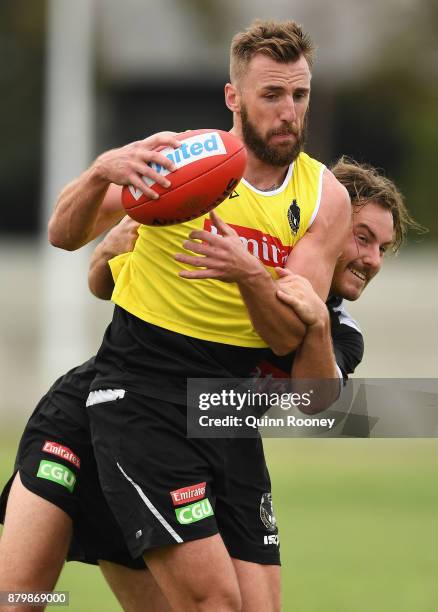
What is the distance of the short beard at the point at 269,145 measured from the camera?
562 centimetres

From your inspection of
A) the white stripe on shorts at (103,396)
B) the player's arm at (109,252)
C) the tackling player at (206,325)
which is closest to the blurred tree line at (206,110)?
the player's arm at (109,252)

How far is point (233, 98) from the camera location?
5770mm

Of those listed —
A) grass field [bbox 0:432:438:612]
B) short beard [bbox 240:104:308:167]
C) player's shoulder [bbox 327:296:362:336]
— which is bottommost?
grass field [bbox 0:432:438:612]

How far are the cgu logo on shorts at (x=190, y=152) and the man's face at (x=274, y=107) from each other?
14.0 inches

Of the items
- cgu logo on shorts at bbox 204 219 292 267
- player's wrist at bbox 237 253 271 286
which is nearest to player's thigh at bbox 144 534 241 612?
player's wrist at bbox 237 253 271 286

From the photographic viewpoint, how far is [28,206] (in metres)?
31.2

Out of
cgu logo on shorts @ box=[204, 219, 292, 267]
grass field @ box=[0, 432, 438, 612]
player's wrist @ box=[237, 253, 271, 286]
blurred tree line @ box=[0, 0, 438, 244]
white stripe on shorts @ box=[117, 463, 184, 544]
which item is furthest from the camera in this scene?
blurred tree line @ box=[0, 0, 438, 244]

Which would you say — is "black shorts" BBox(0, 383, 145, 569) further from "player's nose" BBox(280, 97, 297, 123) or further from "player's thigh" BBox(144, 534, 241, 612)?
"player's nose" BBox(280, 97, 297, 123)

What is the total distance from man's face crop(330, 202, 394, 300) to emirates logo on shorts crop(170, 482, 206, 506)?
1.33 m

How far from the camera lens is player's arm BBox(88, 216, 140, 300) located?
6.14 metres

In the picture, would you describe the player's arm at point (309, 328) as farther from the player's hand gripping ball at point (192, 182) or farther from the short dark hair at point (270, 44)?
the short dark hair at point (270, 44)

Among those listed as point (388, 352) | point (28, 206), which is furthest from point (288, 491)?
point (28, 206)

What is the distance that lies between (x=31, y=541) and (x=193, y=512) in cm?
79

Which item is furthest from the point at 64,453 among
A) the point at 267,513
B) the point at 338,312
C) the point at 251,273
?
the point at 338,312
